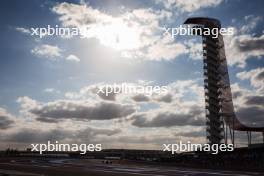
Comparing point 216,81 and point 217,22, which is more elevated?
point 217,22

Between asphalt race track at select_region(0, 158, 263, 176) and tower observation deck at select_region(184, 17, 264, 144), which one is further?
tower observation deck at select_region(184, 17, 264, 144)

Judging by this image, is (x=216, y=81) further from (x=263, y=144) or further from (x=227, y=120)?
(x=263, y=144)

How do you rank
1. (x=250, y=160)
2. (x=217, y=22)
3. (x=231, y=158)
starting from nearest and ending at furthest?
(x=250, y=160)
(x=231, y=158)
(x=217, y=22)

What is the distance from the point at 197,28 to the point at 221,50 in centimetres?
1000

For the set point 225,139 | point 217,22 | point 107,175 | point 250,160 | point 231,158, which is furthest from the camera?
point 217,22

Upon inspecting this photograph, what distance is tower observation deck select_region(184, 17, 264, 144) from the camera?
10350 centimetres

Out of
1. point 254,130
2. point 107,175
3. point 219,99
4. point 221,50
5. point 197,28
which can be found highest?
point 197,28

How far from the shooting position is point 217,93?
10700 centimetres

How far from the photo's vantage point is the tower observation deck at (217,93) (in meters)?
104

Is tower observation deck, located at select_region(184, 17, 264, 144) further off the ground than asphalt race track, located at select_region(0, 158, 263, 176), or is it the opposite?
tower observation deck, located at select_region(184, 17, 264, 144)

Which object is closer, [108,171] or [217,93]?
[108,171]

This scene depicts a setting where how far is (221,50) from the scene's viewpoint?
371 feet

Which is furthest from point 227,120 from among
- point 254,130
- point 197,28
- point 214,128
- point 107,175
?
point 107,175

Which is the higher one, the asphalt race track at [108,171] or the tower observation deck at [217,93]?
the tower observation deck at [217,93]
